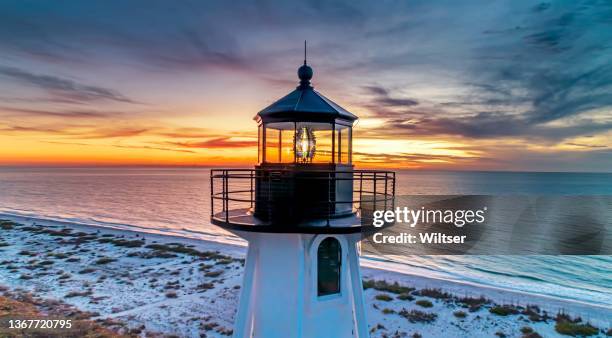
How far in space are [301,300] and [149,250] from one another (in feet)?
80.9

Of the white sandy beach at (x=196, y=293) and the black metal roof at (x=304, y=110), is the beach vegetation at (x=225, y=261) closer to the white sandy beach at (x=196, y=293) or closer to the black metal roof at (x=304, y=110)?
the white sandy beach at (x=196, y=293)

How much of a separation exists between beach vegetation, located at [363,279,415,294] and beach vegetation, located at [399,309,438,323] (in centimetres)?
256

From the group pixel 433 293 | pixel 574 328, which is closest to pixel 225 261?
pixel 433 293

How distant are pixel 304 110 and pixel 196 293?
1437 centimetres

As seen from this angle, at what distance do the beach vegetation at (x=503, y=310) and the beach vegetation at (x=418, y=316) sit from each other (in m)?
2.66

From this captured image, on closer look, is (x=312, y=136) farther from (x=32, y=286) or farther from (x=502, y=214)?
(x=502, y=214)

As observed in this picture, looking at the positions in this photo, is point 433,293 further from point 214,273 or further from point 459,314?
point 214,273

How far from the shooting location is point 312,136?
22.8ft

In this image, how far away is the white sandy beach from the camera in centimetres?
1445

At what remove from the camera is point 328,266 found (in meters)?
6.88

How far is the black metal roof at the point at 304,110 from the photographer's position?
6.47 meters

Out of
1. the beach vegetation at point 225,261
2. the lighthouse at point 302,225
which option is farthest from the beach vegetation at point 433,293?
the lighthouse at point 302,225

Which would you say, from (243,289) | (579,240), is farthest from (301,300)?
(579,240)

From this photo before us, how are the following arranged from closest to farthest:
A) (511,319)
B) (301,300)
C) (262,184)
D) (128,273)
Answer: (301,300) → (262,184) → (511,319) → (128,273)
